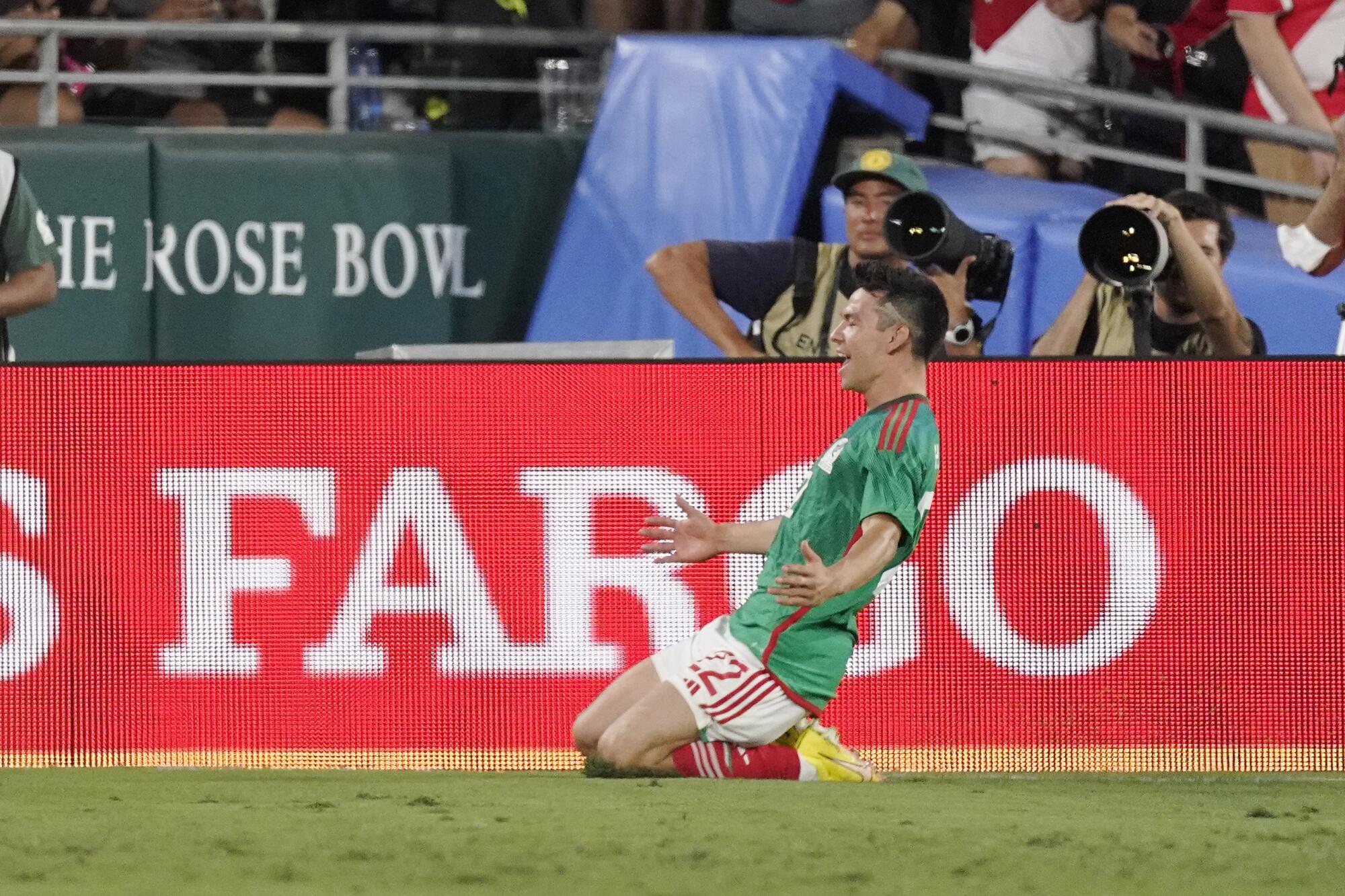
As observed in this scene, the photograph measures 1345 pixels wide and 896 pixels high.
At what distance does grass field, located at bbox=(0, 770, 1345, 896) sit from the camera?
4.29 metres

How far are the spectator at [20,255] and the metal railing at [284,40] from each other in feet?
5.65

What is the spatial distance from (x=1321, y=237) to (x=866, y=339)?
11.7 ft

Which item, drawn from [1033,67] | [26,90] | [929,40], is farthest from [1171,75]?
[26,90]

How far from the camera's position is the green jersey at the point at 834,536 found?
585 cm

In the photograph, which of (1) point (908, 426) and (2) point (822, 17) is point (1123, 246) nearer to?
(1) point (908, 426)

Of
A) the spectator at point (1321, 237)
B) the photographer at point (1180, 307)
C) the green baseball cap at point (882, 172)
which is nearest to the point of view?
the photographer at point (1180, 307)

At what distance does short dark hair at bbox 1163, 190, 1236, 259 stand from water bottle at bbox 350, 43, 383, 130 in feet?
13.4

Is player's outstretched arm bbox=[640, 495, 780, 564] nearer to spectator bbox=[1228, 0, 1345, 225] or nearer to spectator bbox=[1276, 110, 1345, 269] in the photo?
spectator bbox=[1276, 110, 1345, 269]

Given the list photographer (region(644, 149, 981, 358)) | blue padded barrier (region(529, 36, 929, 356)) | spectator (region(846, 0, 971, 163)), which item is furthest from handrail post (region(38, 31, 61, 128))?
spectator (region(846, 0, 971, 163))

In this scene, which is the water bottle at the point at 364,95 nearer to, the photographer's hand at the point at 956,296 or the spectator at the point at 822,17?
the spectator at the point at 822,17

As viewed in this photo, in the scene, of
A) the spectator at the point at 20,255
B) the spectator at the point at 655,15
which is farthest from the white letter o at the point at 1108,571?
the spectator at the point at 655,15

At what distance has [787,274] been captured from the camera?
851 centimetres

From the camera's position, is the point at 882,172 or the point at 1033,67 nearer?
the point at 882,172

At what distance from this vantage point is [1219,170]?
371 inches
